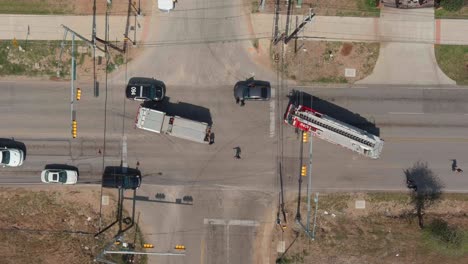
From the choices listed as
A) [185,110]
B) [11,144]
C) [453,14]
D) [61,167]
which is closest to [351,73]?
[453,14]

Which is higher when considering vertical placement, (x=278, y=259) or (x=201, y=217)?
(x=201, y=217)

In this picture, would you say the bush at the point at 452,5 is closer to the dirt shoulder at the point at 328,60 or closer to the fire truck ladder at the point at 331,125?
the dirt shoulder at the point at 328,60

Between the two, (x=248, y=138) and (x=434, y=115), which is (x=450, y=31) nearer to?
(x=434, y=115)

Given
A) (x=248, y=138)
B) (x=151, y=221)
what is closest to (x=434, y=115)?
(x=248, y=138)

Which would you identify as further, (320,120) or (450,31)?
(450,31)

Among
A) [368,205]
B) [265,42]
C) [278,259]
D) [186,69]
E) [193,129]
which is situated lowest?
[278,259]

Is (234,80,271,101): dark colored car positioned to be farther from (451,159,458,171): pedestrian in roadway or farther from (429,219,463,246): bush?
(429,219,463,246): bush

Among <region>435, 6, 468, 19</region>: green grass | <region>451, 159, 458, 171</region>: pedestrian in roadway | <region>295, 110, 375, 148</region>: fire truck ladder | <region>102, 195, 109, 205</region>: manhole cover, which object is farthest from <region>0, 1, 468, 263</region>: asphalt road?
<region>435, 6, 468, 19</region>: green grass

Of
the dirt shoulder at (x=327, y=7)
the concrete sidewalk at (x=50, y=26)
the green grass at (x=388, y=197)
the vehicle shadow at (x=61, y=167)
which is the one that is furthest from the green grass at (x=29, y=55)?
the green grass at (x=388, y=197)
